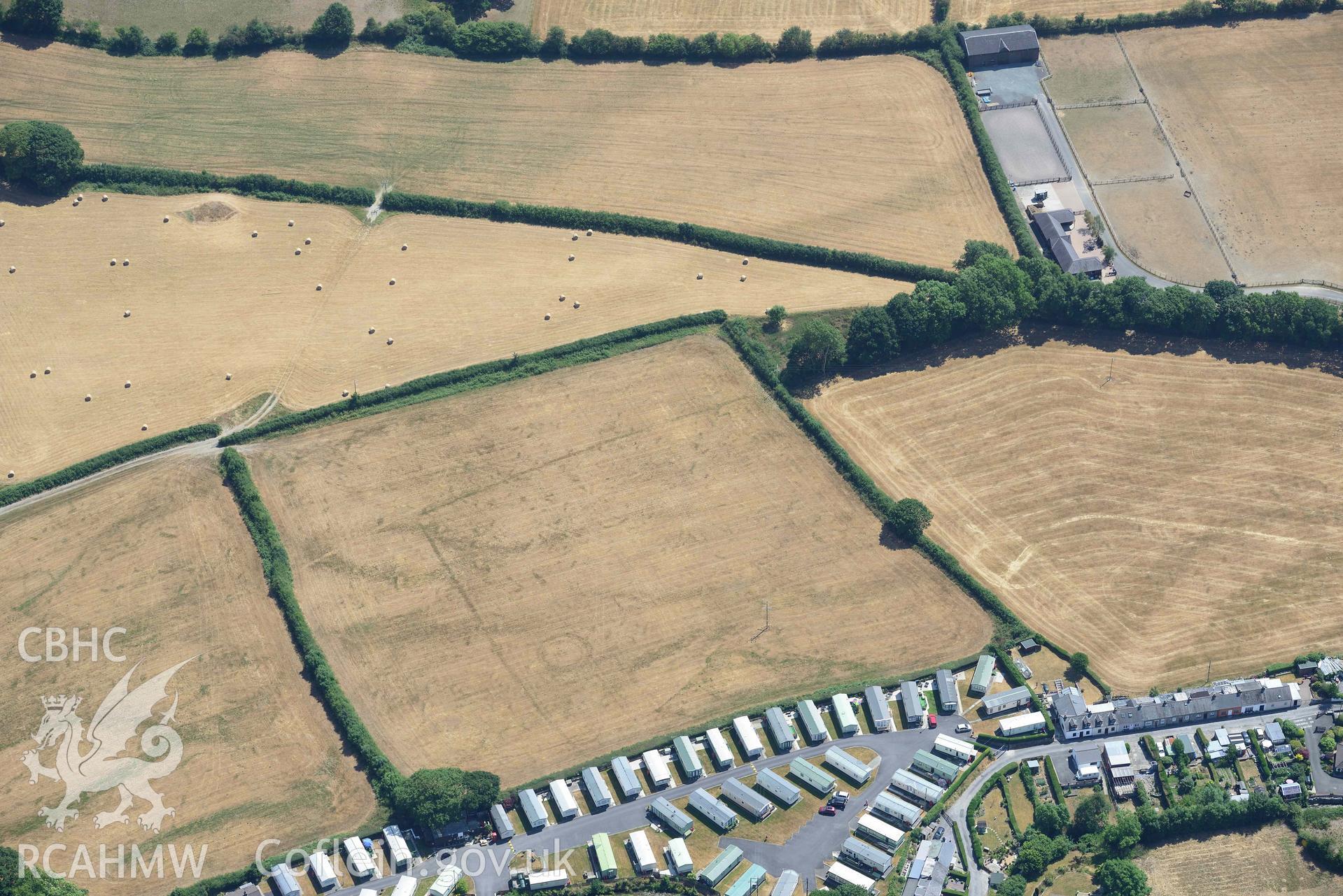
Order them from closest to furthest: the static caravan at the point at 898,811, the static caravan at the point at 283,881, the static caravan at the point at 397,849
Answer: the static caravan at the point at 283,881 < the static caravan at the point at 397,849 < the static caravan at the point at 898,811

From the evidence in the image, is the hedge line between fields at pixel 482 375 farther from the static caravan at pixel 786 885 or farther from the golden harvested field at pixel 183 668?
the static caravan at pixel 786 885

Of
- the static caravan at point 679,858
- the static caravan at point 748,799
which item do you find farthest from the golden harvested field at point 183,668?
the static caravan at point 748,799

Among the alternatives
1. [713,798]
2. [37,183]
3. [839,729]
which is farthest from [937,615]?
[37,183]

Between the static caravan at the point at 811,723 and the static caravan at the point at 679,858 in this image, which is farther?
the static caravan at the point at 811,723

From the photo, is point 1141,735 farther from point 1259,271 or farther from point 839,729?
point 1259,271

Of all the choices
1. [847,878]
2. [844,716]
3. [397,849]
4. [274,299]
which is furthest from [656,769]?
[274,299]

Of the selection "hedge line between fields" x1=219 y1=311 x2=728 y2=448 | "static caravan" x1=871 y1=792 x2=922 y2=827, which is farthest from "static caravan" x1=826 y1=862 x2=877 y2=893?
"hedge line between fields" x1=219 y1=311 x2=728 y2=448
